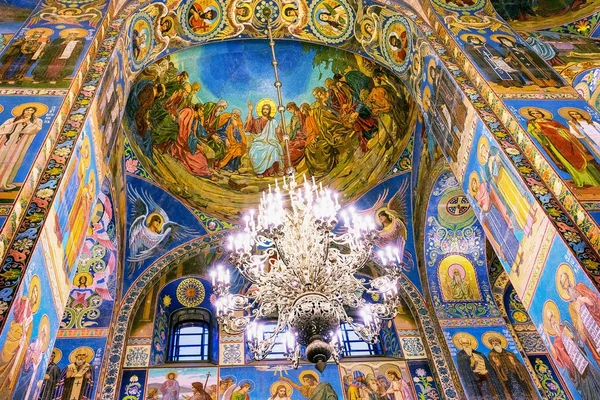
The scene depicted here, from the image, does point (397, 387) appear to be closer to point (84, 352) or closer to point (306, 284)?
point (306, 284)

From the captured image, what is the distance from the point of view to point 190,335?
33.3 ft

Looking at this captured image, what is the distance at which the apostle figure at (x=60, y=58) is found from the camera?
263 inches

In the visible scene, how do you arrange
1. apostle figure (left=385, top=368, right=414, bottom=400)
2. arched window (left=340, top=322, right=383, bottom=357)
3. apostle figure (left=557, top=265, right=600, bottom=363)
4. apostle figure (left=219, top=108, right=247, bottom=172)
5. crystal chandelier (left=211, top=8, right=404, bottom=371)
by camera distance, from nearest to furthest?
1. apostle figure (left=557, top=265, right=600, bottom=363)
2. crystal chandelier (left=211, top=8, right=404, bottom=371)
3. apostle figure (left=385, top=368, right=414, bottom=400)
4. arched window (left=340, top=322, right=383, bottom=357)
5. apostle figure (left=219, top=108, right=247, bottom=172)

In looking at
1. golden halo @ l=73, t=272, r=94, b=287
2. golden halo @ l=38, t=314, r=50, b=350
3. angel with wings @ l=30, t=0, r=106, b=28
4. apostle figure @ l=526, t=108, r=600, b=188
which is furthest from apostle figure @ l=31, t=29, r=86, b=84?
apostle figure @ l=526, t=108, r=600, b=188

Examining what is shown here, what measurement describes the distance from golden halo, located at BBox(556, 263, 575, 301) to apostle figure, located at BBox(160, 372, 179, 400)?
18.6 ft

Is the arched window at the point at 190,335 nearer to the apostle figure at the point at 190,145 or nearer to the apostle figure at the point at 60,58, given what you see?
the apostle figure at the point at 190,145

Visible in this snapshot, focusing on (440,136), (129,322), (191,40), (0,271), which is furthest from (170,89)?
(0,271)

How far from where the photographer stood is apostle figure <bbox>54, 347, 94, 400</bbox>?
27.1 ft

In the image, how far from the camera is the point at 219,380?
8.98 metres

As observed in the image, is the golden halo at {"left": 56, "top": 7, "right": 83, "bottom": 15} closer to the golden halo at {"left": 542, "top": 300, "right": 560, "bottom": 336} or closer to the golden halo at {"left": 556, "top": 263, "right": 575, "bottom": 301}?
the golden halo at {"left": 556, "top": 263, "right": 575, "bottom": 301}

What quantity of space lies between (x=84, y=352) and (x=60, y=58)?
4.41 metres

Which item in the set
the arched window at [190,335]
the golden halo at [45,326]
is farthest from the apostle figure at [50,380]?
the golden halo at [45,326]

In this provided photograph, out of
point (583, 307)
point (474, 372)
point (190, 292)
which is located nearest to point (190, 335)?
point (190, 292)

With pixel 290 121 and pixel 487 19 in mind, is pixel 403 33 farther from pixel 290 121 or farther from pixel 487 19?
pixel 290 121
